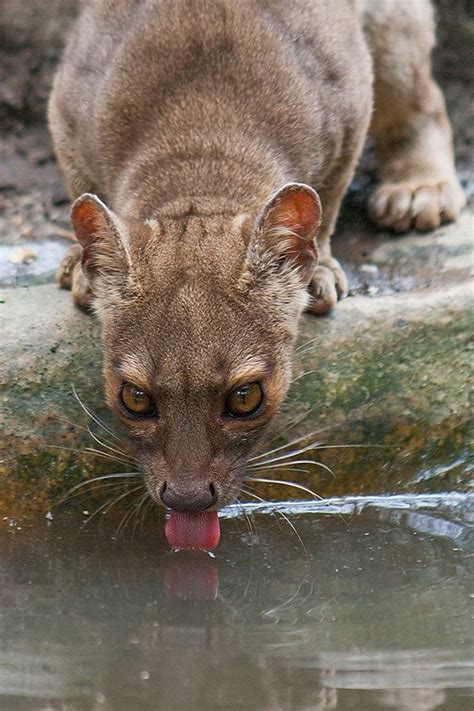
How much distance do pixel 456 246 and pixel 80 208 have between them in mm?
2770

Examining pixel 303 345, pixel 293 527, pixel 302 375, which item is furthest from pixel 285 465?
pixel 303 345

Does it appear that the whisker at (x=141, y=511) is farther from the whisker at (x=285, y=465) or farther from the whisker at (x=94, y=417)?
the whisker at (x=285, y=465)

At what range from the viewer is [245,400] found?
4.61 m

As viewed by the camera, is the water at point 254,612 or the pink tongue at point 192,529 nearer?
the water at point 254,612

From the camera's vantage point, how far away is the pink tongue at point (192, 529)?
15.2 feet

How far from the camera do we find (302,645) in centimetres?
414

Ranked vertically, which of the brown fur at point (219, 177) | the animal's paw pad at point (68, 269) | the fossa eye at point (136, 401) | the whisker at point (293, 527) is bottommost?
the whisker at point (293, 527)

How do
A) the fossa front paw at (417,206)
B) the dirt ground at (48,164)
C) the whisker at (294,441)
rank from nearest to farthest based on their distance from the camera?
the whisker at (294,441)
the dirt ground at (48,164)
the fossa front paw at (417,206)

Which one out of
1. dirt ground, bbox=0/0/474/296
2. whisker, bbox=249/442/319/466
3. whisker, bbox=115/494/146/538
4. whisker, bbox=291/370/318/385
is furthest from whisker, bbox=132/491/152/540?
dirt ground, bbox=0/0/474/296

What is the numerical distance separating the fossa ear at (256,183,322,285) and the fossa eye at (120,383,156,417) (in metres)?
0.68

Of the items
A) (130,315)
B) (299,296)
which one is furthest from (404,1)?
(130,315)

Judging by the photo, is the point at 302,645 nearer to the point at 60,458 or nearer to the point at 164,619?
the point at 164,619

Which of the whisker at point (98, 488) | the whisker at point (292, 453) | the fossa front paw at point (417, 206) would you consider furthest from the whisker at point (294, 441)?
the fossa front paw at point (417, 206)

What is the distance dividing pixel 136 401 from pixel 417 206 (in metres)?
3.01
